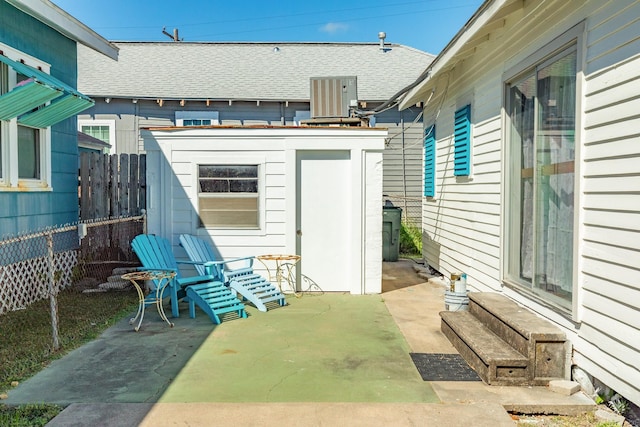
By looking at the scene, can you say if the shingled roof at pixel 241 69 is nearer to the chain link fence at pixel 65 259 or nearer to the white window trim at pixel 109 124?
the white window trim at pixel 109 124

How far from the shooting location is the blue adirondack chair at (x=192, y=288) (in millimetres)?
5762

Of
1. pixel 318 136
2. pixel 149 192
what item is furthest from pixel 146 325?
pixel 318 136

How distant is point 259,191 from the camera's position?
7215 millimetres

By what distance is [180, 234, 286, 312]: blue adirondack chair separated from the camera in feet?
20.6

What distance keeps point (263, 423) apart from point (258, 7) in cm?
2463

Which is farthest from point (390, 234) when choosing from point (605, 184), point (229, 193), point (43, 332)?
point (605, 184)

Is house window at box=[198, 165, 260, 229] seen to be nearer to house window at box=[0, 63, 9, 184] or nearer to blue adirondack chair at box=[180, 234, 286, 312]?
blue adirondack chair at box=[180, 234, 286, 312]

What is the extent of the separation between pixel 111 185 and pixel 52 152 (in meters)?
1.22

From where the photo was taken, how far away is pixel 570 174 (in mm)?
3938

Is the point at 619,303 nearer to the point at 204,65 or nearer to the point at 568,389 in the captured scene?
the point at 568,389

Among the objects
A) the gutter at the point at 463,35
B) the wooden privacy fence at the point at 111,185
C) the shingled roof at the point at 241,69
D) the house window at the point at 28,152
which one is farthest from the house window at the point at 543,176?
the shingled roof at the point at 241,69

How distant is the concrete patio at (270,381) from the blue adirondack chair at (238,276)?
1.99 ft

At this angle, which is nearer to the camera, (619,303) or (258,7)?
(619,303)

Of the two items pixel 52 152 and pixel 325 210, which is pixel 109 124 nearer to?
pixel 52 152
